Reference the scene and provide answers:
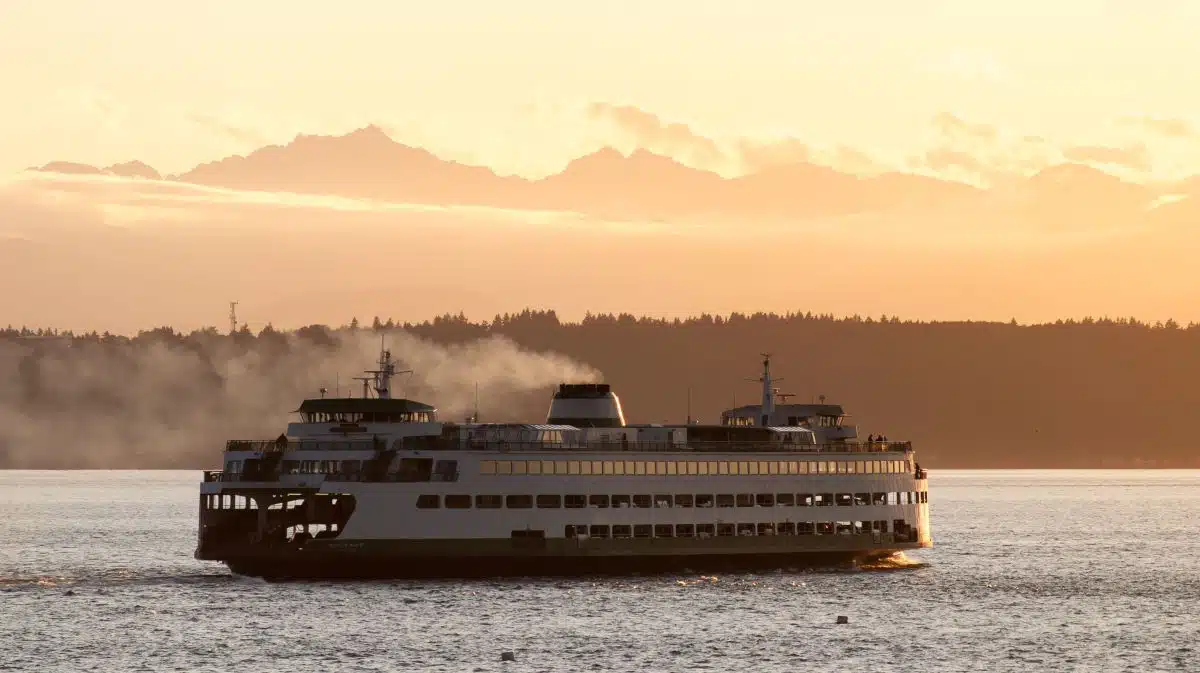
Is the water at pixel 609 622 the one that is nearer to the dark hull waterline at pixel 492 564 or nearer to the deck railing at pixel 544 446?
the dark hull waterline at pixel 492 564

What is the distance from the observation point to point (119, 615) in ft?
299

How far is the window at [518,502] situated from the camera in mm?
97625

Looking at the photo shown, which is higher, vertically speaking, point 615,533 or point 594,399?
point 594,399

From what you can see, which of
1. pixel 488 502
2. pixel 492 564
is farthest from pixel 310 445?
pixel 492 564

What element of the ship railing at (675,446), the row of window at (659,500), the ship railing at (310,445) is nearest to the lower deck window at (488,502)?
the row of window at (659,500)

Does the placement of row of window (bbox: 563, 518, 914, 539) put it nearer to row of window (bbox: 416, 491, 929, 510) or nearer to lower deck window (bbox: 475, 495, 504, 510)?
row of window (bbox: 416, 491, 929, 510)

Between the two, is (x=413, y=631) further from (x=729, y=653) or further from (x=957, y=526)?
(x=957, y=526)

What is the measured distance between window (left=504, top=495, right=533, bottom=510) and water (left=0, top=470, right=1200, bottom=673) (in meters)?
4.23

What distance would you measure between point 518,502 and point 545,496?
5.70 feet

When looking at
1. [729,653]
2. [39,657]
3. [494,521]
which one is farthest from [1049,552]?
[39,657]

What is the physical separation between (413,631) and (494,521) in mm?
14009

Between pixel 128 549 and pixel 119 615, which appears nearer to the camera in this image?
pixel 119 615

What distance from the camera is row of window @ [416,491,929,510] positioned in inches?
3787

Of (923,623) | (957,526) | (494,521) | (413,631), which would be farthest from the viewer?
(957,526)
